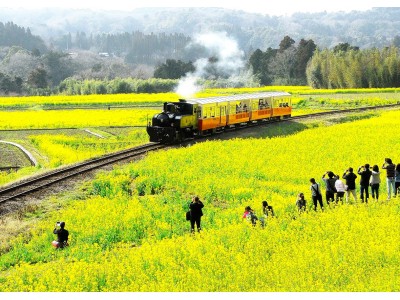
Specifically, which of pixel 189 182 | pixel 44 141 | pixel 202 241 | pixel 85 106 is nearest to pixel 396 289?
pixel 202 241

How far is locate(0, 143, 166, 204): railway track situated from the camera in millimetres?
25422

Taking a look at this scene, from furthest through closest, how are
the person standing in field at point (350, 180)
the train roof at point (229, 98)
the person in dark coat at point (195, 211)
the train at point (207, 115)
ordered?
the train roof at point (229, 98) < the train at point (207, 115) < the person standing in field at point (350, 180) < the person in dark coat at point (195, 211)

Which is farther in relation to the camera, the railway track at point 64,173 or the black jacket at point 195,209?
the railway track at point 64,173

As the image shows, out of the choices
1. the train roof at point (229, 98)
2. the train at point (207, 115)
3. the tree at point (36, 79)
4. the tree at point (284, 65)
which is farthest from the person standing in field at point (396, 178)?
the tree at point (36, 79)

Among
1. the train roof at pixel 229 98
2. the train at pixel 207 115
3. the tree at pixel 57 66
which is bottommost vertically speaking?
the train at pixel 207 115

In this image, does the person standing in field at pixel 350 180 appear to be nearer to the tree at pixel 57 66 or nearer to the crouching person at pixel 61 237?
the crouching person at pixel 61 237

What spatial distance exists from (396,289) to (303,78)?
12883 cm

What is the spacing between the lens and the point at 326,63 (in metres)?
113

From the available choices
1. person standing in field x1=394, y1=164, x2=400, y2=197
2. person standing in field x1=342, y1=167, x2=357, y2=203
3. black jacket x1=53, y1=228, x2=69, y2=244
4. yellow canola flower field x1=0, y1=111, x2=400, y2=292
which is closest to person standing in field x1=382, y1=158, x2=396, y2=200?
person standing in field x1=394, y1=164, x2=400, y2=197

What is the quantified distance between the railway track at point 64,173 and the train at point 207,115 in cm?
116

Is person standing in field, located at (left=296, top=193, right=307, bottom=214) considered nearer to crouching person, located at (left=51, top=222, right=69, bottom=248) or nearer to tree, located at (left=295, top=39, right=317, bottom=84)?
crouching person, located at (left=51, top=222, right=69, bottom=248)

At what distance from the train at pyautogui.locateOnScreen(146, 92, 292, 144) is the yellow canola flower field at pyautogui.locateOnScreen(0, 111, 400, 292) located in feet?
21.3

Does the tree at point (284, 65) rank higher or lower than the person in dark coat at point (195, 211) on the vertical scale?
higher

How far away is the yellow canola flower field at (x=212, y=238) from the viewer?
43.2 feet
